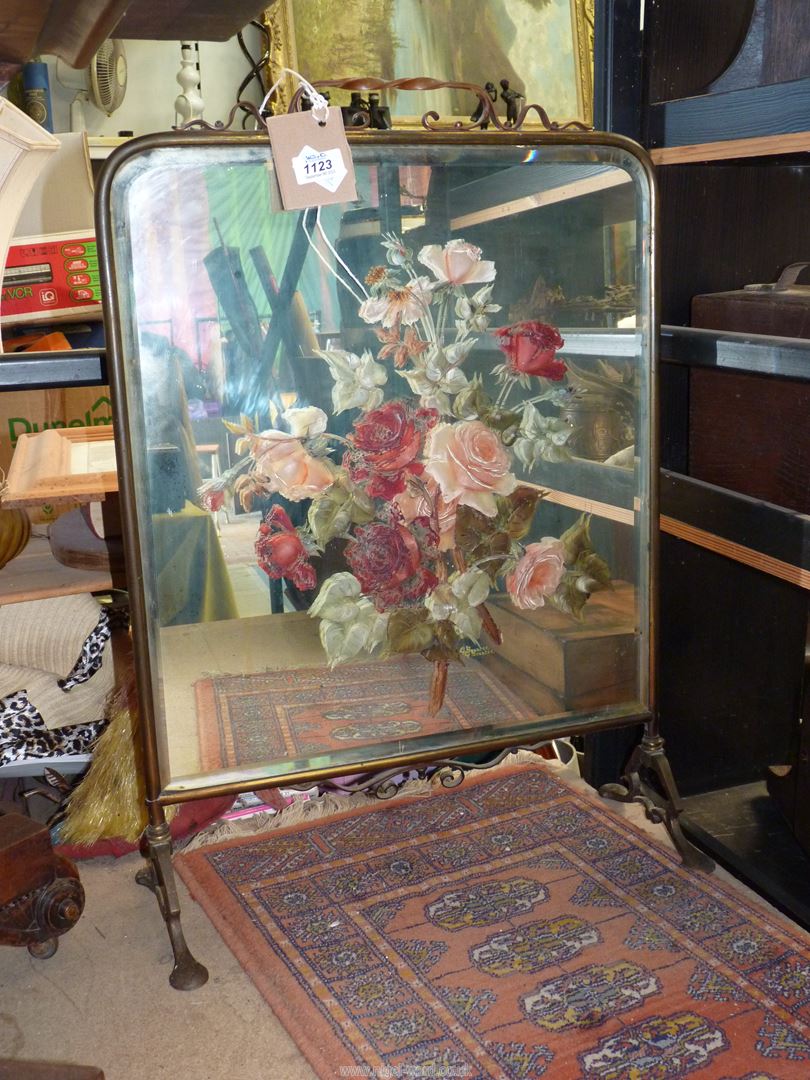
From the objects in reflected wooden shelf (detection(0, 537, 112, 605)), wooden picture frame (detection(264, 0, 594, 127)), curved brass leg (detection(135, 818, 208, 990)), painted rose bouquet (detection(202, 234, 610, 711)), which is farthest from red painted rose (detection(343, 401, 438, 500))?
wooden picture frame (detection(264, 0, 594, 127))

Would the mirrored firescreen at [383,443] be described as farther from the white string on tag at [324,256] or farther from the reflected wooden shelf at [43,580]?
the reflected wooden shelf at [43,580]

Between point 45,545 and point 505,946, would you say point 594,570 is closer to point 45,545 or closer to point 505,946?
point 505,946

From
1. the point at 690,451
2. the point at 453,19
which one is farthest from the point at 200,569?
the point at 453,19

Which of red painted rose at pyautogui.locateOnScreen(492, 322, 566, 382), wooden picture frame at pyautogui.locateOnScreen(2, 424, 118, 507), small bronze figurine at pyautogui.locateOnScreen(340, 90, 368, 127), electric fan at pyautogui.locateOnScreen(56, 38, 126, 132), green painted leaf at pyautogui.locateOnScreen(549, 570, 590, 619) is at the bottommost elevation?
green painted leaf at pyautogui.locateOnScreen(549, 570, 590, 619)

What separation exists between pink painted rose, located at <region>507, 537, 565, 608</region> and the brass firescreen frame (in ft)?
0.44

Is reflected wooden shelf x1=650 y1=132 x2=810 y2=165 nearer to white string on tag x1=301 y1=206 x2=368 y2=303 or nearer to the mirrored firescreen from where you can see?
the mirrored firescreen

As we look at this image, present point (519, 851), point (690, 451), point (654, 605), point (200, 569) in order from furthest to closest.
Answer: point (690, 451) < point (519, 851) < point (654, 605) < point (200, 569)

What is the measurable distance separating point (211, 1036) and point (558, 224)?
3.35ft

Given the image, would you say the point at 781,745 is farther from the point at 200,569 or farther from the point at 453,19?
the point at 453,19

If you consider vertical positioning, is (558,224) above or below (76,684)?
above

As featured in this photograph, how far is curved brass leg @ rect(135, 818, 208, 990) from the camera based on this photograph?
4.10 feet

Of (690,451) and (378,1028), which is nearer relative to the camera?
(378,1028)

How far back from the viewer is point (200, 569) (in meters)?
1.20

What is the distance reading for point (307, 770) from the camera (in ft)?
4.20
